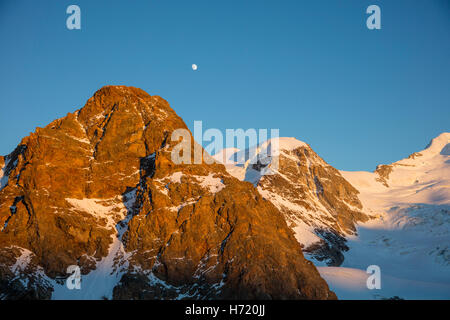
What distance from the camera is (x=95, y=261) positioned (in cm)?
13125

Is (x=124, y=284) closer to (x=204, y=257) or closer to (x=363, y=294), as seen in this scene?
(x=204, y=257)

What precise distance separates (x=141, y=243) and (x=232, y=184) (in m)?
31.6

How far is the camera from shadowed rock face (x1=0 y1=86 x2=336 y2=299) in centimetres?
12256

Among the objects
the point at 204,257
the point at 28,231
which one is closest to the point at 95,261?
the point at 28,231

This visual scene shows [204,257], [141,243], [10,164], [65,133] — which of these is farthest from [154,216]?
[10,164]

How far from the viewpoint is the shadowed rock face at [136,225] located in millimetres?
122562

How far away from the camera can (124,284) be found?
404 feet

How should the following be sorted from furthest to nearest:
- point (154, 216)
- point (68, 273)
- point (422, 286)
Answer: point (422, 286) → point (154, 216) → point (68, 273)

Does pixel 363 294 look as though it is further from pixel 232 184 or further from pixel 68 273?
pixel 68 273

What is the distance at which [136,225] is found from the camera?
134750 mm

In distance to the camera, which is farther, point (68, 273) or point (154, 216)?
point (154, 216)
